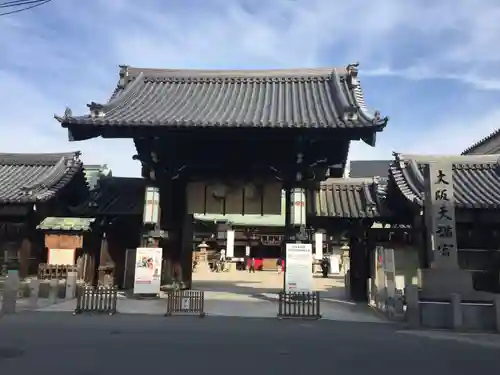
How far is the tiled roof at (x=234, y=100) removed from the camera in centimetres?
1460

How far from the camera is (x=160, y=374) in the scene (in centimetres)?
628

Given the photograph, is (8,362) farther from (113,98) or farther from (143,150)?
(113,98)

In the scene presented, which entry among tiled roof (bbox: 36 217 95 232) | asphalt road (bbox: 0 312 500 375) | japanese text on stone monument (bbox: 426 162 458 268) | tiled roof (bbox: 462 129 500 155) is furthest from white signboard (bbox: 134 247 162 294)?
tiled roof (bbox: 462 129 500 155)

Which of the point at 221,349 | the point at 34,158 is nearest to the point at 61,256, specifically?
the point at 34,158

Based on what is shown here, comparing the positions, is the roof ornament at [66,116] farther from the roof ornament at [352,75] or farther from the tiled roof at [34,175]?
the roof ornament at [352,75]

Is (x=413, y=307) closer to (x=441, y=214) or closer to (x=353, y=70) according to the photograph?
(x=441, y=214)

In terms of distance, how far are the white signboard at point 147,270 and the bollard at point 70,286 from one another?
3.09m

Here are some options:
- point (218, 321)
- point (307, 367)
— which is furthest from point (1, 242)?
point (307, 367)

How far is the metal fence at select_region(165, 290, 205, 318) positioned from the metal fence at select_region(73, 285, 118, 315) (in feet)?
5.10

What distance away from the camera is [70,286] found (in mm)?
16422

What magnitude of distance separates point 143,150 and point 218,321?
24.4 feet

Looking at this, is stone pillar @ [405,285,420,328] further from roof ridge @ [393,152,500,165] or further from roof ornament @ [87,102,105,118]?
roof ornament @ [87,102,105,118]

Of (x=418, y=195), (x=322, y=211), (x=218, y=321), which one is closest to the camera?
(x=218, y=321)

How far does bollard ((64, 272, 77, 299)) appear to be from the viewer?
16.3 meters
